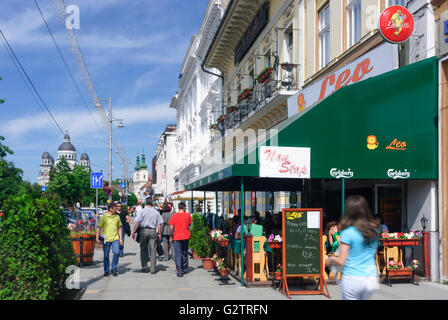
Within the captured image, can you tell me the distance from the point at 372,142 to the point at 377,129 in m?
0.29

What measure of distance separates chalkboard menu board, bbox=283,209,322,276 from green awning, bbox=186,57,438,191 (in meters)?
1.08

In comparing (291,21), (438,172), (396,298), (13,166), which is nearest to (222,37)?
(291,21)

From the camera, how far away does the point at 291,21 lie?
57.4ft

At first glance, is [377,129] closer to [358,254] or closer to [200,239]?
[358,254]

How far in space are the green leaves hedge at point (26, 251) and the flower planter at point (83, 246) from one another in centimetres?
544

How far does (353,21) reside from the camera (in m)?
13.3

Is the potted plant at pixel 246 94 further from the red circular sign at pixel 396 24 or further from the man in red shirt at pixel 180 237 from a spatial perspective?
the red circular sign at pixel 396 24

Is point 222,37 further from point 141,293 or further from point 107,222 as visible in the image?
point 141,293

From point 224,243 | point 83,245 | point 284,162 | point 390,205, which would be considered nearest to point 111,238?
point 83,245

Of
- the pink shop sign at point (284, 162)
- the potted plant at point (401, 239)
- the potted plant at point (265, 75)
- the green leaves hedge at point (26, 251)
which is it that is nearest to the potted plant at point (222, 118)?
the potted plant at point (265, 75)

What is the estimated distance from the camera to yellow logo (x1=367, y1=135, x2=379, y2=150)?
1019 cm

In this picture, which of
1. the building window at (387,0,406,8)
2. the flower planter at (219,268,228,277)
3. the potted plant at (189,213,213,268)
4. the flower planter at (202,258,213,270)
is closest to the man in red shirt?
the flower planter at (202,258,213,270)

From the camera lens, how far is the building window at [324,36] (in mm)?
15038

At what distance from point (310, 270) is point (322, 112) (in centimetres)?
317
